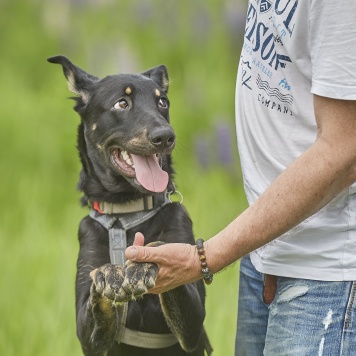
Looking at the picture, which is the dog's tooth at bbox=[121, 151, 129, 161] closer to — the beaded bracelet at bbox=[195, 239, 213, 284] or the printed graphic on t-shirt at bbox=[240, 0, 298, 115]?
the printed graphic on t-shirt at bbox=[240, 0, 298, 115]

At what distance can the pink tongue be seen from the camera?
3150 millimetres

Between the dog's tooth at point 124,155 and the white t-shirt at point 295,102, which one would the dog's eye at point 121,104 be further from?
the white t-shirt at point 295,102

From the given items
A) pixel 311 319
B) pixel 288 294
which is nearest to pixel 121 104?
pixel 288 294

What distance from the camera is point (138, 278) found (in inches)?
102

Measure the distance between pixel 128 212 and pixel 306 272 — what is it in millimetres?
855

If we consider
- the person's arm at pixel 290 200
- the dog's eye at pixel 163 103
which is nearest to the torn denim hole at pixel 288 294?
the person's arm at pixel 290 200

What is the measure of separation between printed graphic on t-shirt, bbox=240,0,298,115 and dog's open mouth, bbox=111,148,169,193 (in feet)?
1.58

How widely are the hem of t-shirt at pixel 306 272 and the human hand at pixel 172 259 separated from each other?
298mm

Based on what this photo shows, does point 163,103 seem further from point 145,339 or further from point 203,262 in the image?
point 203,262

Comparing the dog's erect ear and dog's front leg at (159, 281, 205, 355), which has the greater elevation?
the dog's erect ear

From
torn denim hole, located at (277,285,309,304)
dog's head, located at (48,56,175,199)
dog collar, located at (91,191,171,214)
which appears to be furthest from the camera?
dog collar, located at (91,191,171,214)

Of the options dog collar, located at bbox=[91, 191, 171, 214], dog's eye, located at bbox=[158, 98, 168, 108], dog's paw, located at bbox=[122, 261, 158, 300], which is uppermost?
dog's eye, located at bbox=[158, 98, 168, 108]

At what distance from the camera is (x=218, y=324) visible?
457 cm

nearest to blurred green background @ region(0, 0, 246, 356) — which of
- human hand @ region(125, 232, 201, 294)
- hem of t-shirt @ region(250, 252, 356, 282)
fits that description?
Answer: hem of t-shirt @ region(250, 252, 356, 282)
